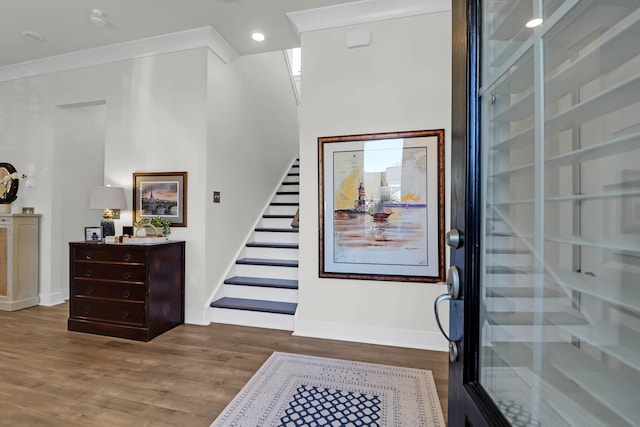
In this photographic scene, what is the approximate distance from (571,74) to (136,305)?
134 inches

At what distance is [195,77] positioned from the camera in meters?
3.32

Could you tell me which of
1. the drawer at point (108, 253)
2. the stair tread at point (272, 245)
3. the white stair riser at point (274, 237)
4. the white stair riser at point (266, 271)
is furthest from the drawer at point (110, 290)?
the white stair riser at point (274, 237)

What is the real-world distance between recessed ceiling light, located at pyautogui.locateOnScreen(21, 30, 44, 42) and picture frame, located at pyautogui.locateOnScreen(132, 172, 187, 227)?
177cm

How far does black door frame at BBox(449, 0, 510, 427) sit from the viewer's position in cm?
75

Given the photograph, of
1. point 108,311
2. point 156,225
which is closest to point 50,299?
point 108,311

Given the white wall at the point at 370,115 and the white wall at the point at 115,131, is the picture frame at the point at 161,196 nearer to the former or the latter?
the white wall at the point at 115,131

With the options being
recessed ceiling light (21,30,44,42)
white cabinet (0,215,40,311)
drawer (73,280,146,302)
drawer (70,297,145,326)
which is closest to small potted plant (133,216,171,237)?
drawer (73,280,146,302)

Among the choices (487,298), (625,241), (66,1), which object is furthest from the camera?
(66,1)

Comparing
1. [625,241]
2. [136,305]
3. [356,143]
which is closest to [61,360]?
[136,305]

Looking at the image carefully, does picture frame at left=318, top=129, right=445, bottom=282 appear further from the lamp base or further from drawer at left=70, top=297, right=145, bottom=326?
the lamp base

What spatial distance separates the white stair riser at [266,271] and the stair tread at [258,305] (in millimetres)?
353

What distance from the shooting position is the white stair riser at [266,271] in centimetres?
359

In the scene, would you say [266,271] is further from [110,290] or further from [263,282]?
[110,290]

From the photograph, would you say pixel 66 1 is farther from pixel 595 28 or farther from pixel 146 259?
pixel 595 28
